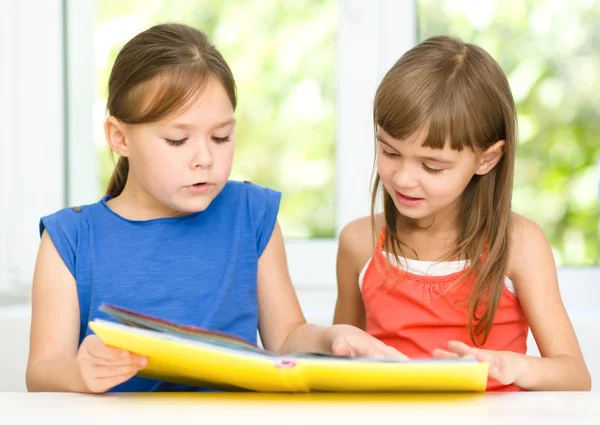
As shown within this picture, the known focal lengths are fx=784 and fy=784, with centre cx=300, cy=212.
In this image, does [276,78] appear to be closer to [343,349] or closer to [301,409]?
[343,349]

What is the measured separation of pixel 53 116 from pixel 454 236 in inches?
42.7

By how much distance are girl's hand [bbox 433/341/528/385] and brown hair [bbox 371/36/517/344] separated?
218 millimetres

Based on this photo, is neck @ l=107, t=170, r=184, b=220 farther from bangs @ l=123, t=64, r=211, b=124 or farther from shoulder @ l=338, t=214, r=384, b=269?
shoulder @ l=338, t=214, r=384, b=269

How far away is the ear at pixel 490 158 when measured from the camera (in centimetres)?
115

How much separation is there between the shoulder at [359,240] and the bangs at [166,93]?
0.40 m

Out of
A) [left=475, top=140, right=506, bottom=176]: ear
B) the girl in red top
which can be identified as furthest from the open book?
[left=475, top=140, right=506, bottom=176]: ear

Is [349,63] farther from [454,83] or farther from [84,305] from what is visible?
[84,305]

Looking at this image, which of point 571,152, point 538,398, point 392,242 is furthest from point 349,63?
point 538,398

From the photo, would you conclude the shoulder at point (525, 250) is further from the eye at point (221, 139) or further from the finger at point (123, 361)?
the finger at point (123, 361)

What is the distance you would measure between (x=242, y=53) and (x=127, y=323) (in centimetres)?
130

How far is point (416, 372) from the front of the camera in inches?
27.9

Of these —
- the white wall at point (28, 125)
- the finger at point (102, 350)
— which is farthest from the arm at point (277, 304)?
the white wall at point (28, 125)

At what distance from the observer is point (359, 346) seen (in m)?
0.91

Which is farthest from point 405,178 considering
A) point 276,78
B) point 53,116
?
point 53,116
